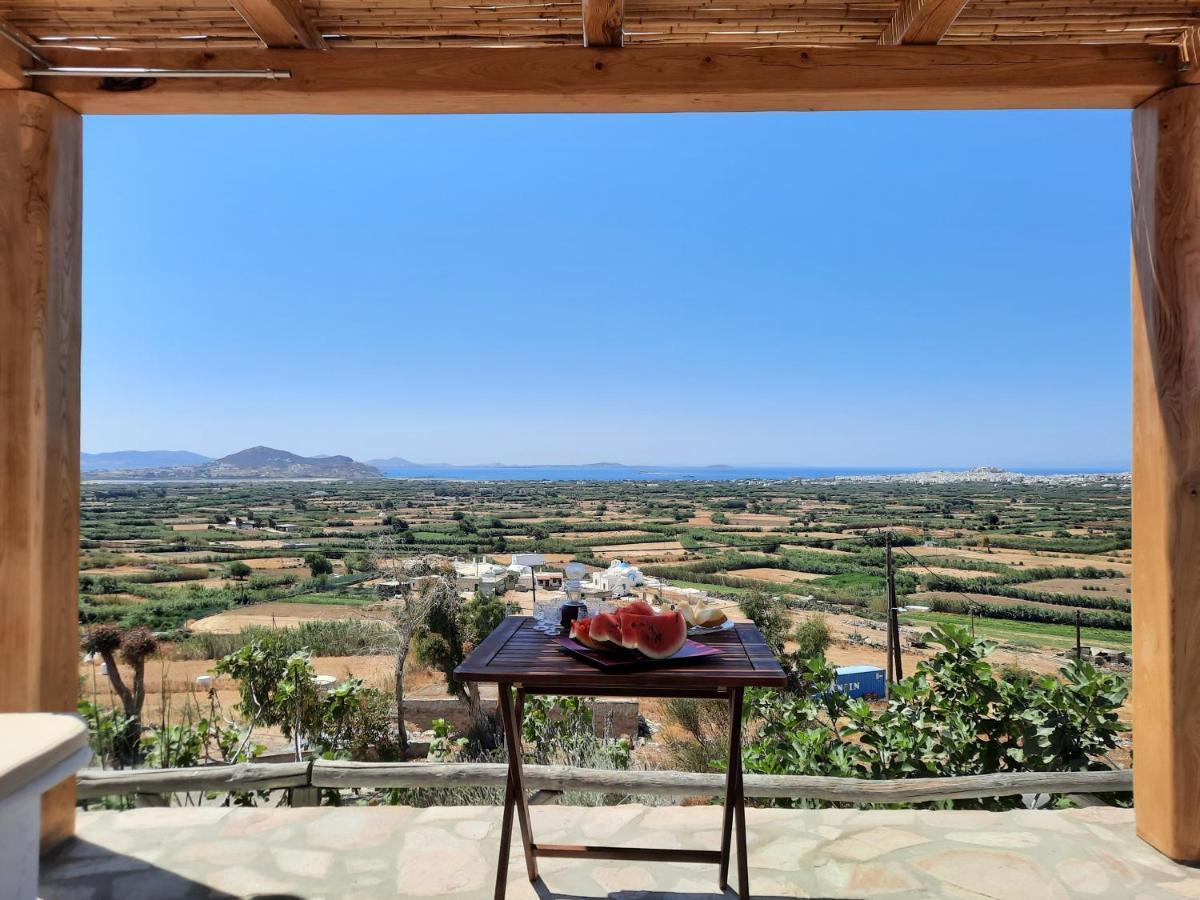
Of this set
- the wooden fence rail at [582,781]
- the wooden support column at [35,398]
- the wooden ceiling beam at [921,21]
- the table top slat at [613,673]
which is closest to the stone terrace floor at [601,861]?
the wooden fence rail at [582,781]

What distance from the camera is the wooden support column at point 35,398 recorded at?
211cm

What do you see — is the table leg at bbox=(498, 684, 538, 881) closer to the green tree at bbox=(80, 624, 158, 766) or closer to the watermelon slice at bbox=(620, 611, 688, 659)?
the watermelon slice at bbox=(620, 611, 688, 659)

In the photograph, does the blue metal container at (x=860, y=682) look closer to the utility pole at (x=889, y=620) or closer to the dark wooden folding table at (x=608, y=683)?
the utility pole at (x=889, y=620)

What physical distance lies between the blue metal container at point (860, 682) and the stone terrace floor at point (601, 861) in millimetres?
676

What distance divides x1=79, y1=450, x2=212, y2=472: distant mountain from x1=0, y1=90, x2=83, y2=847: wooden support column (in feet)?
14.3

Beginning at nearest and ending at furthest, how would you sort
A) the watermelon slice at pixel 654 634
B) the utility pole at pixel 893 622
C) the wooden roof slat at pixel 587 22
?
the watermelon slice at pixel 654 634 < the wooden roof slat at pixel 587 22 < the utility pole at pixel 893 622

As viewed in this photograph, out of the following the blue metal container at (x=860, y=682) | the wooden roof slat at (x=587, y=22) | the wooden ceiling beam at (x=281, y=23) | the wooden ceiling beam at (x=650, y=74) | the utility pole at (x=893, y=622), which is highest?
the wooden roof slat at (x=587, y=22)

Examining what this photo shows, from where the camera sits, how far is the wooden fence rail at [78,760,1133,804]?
2578mm

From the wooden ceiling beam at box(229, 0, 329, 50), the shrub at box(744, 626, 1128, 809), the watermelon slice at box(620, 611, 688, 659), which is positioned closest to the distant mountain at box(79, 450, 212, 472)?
the wooden ceiling beam at box(229, 0, 329, 50)

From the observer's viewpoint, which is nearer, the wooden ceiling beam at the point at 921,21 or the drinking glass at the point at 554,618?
the wooden ceiling beam at the point at 921,21

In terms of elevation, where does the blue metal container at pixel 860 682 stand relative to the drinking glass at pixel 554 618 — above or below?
below

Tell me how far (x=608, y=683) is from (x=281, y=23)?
2.12m

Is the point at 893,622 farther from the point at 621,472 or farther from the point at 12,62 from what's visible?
the point at 621,472

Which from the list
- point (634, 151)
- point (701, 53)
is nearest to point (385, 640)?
point (701, 53)
